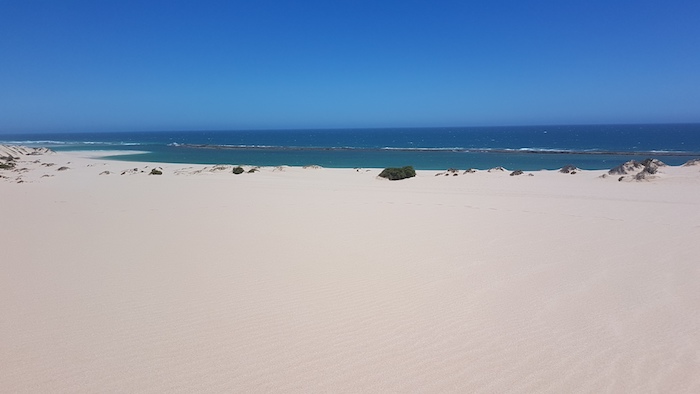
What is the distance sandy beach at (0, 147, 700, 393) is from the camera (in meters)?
3.30

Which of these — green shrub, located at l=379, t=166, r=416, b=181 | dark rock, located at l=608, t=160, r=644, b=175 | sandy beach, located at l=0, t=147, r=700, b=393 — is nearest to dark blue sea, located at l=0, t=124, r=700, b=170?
green shrub, located at l=379, t=166, r=416, b=181

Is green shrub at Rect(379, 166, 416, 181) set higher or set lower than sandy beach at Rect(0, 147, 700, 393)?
higher

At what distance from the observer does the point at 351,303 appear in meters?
4.71

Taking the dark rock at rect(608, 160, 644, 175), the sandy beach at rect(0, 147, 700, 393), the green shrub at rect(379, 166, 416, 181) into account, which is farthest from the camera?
the green shrub at rect(379, 166, 416, 181)

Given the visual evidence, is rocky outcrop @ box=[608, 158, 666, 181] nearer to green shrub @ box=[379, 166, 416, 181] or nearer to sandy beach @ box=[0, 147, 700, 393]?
sandy beach @ box=[0, 147, 700, 393]

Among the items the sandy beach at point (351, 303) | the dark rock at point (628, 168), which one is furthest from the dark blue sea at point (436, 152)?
the sandy beach at point (351, 303)

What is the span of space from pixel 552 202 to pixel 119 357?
38.3 feet

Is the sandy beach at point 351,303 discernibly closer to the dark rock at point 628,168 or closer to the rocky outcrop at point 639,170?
the rocky outcrop at point 639,170

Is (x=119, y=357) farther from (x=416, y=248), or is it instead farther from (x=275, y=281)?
(x=416, y=248)

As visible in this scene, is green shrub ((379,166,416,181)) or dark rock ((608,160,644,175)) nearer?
dark rock ((608,160,644,175))

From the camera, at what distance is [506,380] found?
10.6 ft

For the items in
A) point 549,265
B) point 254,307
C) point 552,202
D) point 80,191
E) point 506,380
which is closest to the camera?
point 506,380

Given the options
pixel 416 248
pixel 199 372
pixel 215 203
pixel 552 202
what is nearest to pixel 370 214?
pixel 416 248

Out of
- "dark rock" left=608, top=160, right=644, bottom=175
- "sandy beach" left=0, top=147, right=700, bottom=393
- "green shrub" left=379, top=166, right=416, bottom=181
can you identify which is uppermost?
"dark rock" left=608, top=160, right=644, bottom=175
